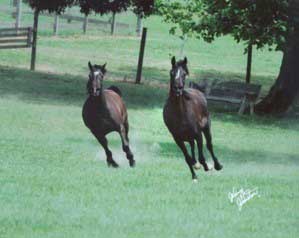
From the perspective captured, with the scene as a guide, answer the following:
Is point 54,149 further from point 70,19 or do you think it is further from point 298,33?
point 70,19

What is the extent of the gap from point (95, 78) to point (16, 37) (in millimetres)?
31427

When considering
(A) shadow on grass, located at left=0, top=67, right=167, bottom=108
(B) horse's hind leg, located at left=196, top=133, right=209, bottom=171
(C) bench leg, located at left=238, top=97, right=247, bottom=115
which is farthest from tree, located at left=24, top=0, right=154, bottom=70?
(B) horse's hind leg, located at left=196, top=133, right=209, bottom=171

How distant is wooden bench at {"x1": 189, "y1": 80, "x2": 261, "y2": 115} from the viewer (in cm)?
3828

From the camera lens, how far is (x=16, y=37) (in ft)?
165

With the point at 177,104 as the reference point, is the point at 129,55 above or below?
below

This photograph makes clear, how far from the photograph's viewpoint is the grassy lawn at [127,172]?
13.5 meters

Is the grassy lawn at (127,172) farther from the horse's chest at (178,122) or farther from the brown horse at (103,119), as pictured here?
the horse's chest at (178,122)

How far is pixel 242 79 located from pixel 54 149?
3109cm

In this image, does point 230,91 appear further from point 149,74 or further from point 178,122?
point 178,122

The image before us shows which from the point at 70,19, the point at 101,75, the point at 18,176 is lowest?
the point at 70,19

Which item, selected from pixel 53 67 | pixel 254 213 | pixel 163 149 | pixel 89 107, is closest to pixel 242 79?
pixel 53 67

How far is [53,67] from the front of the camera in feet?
165

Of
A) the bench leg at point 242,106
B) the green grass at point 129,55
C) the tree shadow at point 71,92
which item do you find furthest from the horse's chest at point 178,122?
the green grass at point 129,55

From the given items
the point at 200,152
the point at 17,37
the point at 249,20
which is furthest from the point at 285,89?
the point at 200,152
